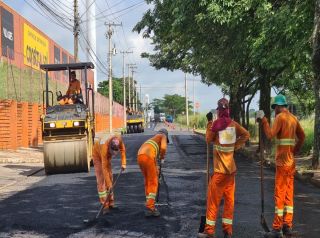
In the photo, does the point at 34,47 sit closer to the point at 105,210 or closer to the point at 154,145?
the point at 105,210

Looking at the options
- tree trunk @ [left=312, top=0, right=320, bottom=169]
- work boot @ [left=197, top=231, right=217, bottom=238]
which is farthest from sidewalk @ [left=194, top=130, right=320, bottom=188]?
work boot @ [left=197, top=231, right=217, bottom=238]

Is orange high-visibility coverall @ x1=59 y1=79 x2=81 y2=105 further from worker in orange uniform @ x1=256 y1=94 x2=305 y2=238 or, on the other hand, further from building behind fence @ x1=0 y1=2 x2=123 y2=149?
worker in orange uniform @ x1=256 y1=94 x2=305 y2=238

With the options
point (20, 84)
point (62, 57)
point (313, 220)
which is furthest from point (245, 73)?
point (62, 57)

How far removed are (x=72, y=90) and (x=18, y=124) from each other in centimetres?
1049

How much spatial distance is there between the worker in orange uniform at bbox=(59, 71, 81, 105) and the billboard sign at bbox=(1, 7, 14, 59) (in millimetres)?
15404

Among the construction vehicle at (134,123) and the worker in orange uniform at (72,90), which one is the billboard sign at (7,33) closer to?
the worker in orange uniform at (72,90)

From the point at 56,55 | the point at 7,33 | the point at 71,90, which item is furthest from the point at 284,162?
the point at 56,55

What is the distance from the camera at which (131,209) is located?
996 cm

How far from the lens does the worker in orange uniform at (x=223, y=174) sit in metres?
7.24

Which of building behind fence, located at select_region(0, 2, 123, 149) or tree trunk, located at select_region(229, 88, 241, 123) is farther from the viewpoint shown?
tree trunk, located at select_region(229, 88, 241, 123)

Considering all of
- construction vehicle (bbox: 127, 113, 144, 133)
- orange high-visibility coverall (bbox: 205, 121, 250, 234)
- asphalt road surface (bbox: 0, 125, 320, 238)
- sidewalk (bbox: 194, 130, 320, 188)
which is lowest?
asphalt road surface (bbox: 0, 125, 320, 238)

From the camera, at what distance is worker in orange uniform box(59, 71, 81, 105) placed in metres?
16.4

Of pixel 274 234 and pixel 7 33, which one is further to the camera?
pixel 7 33

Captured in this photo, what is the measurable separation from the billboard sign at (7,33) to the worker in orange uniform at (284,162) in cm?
2529
